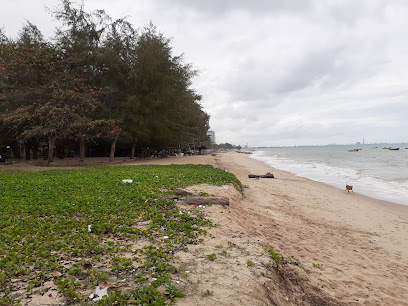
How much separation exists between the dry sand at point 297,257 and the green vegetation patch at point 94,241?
1.39 ft

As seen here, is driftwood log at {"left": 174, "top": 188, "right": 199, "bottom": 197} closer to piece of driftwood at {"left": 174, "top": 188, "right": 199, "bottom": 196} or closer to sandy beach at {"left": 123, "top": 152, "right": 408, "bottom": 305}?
piece of driftwood at {"left": 174, "top": 188, "right": 199, "bottom": 196}

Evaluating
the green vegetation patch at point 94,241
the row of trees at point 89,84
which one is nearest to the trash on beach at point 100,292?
the green vegetation patch at point 94,241

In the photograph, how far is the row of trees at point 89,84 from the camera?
18016 mm

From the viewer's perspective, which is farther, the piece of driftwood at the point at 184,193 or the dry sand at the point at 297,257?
the piece of driftwood at the point at 184,193

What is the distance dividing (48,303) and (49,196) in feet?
18.5

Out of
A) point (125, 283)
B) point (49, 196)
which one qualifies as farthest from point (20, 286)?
point (49, 196)

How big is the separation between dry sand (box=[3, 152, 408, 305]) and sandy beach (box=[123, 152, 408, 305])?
12 millimetres

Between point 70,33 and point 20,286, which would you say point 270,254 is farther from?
point 70,33

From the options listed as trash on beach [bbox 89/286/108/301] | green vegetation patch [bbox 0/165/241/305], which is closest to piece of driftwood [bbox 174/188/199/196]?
green vegetation patch [bbox 0/165/241/305]

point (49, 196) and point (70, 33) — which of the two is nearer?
point (49, 196)

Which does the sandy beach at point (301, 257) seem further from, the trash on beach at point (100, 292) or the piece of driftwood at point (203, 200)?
the trash on beach at point (100, 292)

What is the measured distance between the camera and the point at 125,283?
3322 millimetres

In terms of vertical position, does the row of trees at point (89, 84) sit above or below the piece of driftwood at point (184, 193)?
above

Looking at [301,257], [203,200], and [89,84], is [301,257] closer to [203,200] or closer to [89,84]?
[203,200]
